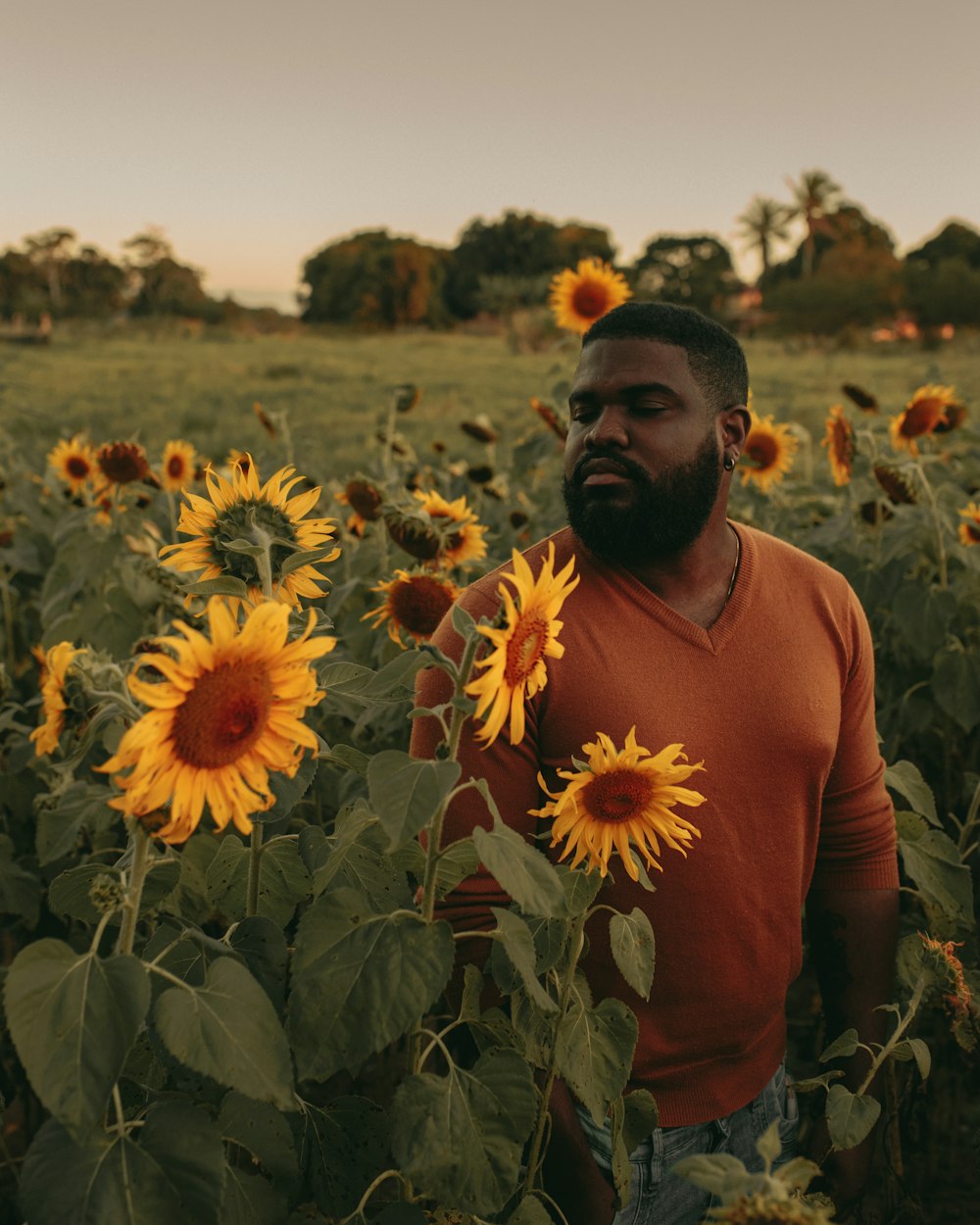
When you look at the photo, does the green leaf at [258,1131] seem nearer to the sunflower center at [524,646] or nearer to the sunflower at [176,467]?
the sunflower center at [524,646]

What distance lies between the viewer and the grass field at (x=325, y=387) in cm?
1017

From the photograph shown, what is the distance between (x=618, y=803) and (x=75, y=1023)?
69 cm

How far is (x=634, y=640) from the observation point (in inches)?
68.9

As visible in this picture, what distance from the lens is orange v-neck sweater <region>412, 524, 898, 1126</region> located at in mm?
1692

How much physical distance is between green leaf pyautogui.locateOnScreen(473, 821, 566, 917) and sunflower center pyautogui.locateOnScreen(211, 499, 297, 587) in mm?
475

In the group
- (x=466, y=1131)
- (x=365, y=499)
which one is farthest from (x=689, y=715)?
(x=365, y=499)

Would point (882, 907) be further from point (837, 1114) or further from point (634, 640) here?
point (634, 640)

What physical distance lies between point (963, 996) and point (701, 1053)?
1.41 feet

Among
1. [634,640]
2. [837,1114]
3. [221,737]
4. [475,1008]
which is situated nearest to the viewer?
[221,737]

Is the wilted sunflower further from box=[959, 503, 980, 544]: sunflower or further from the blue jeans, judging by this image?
box=[959, 503, 980, 544]: sunflower

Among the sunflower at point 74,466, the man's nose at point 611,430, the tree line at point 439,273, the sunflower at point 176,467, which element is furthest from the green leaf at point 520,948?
the tree line at point 439,273

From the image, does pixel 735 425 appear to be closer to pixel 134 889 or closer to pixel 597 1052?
pixel 597 1052


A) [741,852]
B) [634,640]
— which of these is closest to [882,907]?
[741,852]

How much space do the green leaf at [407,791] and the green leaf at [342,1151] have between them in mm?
432
